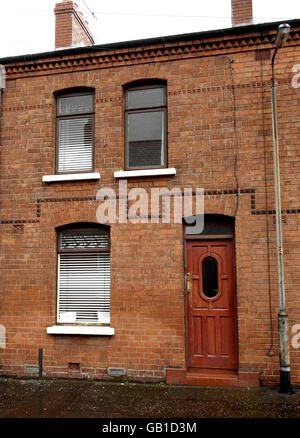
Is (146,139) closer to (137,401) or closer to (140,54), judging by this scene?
(140,54)

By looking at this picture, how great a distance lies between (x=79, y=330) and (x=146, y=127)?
14.1ft

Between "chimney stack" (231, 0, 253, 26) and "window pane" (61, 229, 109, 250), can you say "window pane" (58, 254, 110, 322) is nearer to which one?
"window pane" (61, 229, 109, 250)

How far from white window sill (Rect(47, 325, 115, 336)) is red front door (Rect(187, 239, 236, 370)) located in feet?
5.22

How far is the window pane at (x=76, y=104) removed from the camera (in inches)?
318

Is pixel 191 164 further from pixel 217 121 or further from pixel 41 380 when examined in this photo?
pixel 41 380

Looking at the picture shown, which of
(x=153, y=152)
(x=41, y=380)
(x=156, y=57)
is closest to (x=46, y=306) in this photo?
(x=41, y=380)

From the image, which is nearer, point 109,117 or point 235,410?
point 235,410

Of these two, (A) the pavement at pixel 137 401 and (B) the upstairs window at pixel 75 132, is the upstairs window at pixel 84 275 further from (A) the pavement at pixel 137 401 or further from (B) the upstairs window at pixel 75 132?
(B) the upstairs window at pixel 75 132

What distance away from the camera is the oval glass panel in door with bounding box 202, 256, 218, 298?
7220 millimetres

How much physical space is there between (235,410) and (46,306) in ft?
13.3

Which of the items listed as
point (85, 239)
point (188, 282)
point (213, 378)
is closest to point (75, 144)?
point (85, 239)

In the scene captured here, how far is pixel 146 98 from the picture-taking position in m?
7.84
